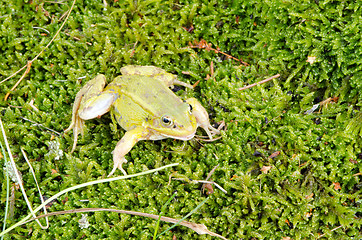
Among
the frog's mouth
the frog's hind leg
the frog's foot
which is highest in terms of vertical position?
the frog's hind leg

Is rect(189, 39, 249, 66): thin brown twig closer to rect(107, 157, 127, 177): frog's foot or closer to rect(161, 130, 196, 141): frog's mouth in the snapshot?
rect(161, 130, 196, 141): frog's mouth

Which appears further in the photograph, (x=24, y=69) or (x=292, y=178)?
(x=24, y=69)

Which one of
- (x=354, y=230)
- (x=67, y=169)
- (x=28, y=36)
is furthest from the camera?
(x=28, y=36)

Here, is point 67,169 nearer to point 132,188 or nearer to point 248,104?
point 132,188

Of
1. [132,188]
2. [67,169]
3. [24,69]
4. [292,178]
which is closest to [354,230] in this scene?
[292,178]

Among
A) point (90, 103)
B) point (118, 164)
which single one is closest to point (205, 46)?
point (90, 103)

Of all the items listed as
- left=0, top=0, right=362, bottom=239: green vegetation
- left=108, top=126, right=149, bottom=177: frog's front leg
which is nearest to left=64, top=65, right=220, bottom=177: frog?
left=108, top=126, right=149, bottom=177: frog's front leg

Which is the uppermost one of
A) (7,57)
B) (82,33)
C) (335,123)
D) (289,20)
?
(289,20)

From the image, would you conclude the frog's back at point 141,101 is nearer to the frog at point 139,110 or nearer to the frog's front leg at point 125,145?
the frog at point 139,110
